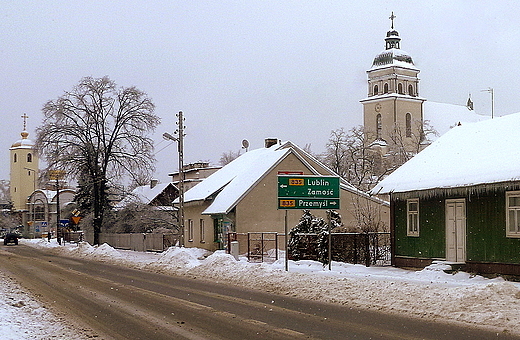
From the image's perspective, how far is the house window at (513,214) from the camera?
21.6 m

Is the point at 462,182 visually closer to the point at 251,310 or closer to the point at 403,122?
the point at 251,310

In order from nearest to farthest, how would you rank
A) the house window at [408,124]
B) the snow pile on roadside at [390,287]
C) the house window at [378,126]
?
the snow pile on roadside at [390,287] < the house window at [408,124] < the house window at [378,126]

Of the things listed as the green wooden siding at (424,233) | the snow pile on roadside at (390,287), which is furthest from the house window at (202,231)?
the green wooden siding at (424,233)

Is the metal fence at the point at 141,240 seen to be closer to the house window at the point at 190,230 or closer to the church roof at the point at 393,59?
the house window at the point at 190,230

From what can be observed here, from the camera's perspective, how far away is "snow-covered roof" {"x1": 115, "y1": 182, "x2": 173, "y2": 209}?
203ft

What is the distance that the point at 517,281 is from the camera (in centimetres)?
2139

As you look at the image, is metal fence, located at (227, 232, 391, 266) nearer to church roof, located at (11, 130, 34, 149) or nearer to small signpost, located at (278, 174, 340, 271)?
small signpost, located at (278, 174, 340, 271)

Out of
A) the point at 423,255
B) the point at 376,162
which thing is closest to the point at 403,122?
the point at 376,162

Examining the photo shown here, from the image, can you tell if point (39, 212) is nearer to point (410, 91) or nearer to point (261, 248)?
point (410, 91)

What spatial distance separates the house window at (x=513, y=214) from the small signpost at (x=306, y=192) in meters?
5.64

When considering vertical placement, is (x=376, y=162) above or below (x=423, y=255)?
above

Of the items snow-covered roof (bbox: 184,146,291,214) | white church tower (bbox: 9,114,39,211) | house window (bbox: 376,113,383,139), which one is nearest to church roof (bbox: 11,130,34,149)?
white church tower (bbox: 9,114,39,211)

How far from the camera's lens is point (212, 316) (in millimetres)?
14891

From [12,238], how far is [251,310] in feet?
228
